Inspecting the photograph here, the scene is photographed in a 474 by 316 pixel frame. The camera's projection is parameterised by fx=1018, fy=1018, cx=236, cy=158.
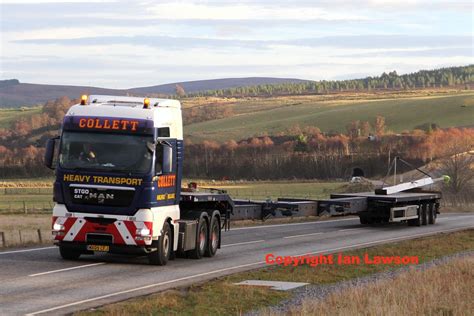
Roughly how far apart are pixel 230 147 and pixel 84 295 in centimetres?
12575

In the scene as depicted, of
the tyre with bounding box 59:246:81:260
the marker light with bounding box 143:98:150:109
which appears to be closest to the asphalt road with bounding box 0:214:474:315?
the tyre with bounding box 59:246:81:260

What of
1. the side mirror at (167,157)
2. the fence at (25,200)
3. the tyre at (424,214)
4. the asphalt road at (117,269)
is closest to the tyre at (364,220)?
the tyre at (424,214)

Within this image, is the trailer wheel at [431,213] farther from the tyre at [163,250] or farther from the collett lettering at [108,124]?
the collett lettering at [108,124]

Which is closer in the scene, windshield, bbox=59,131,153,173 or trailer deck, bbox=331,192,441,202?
windshield, bbox=59,131,153,173

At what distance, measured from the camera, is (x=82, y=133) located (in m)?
21.4

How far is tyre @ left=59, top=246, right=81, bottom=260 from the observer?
73.5 ft

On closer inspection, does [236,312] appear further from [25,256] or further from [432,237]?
[432,237]

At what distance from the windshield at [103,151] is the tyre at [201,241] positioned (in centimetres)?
331

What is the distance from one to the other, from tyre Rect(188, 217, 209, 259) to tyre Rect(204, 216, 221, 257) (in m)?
0.10

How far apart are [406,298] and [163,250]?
728 cm

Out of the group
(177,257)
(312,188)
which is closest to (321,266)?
(177,257)

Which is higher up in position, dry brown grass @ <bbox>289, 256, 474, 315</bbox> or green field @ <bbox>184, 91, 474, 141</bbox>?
dry brown grass @ <bbox>289, 256, 474, 315</bbox>

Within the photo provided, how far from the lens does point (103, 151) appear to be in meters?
21.3

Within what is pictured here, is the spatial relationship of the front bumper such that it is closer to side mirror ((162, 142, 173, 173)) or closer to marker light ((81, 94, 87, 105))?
side mirror ((162, 142, 173, 173))
